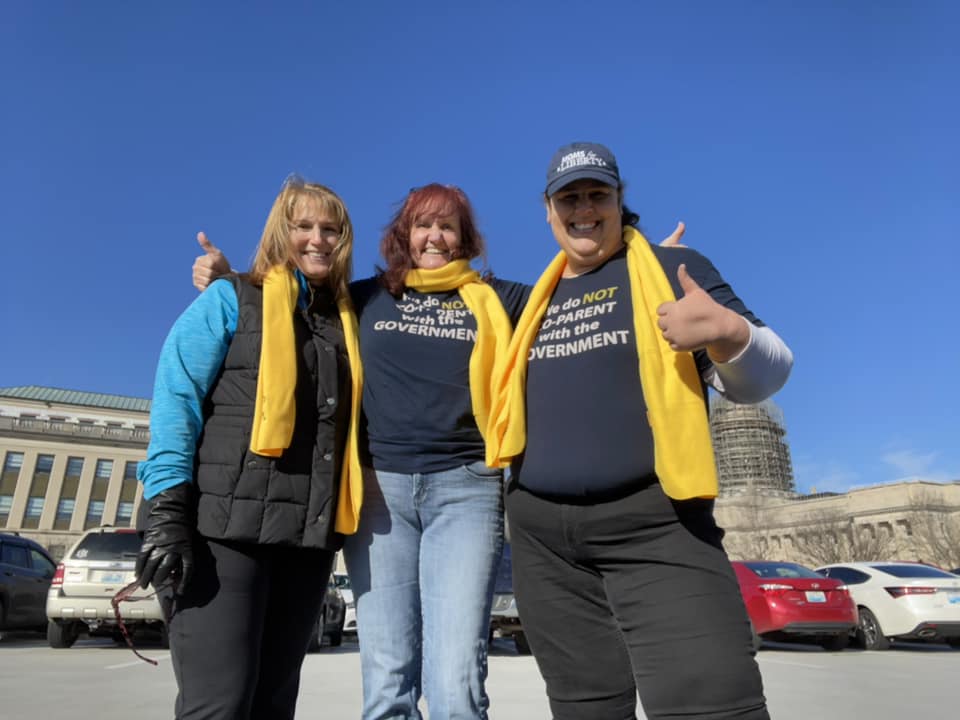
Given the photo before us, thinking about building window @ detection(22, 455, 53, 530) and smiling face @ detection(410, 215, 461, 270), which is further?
building window @ detection(22, 455, 53, 530)

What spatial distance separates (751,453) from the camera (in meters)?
80.1

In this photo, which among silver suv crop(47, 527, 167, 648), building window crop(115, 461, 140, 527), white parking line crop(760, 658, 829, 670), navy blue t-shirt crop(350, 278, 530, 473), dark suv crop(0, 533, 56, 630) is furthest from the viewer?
building window crop(115, 461, 140, 527)

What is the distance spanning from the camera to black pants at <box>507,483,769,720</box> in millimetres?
1733

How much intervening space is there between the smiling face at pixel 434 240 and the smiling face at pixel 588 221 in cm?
73

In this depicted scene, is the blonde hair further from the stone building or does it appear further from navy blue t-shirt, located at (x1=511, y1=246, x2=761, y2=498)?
the stone building

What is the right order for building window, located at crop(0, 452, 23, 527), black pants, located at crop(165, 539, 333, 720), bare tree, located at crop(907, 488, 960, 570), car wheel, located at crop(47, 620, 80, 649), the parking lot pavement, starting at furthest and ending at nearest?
building window, located at crop(0, 452, 23, 527), bare tree, located at crop(907, 488, 960, 570), car wheel, located at crop(47, 620, 80, 649), the parking lot pavement, black pants, located at crop(165, 539, 333, 720)

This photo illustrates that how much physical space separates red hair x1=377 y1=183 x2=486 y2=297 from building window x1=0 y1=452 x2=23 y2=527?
71.6 metres

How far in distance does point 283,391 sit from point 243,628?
77 cm

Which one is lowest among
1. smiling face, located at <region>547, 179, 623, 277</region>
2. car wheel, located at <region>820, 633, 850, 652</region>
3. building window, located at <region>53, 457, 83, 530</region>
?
car wheel, located at <region>820, 633, 850, 652</region>

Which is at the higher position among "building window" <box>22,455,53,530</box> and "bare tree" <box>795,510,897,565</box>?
"building window" <box>22,455,53,530</box>

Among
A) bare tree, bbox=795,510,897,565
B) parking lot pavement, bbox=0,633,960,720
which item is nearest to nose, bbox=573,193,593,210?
parking lot pavement, bbox=0,633,960,720

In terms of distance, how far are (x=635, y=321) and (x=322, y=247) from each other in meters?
1.45

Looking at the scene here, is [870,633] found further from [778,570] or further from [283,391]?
[283,391]

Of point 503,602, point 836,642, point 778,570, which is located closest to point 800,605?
point 778,570
